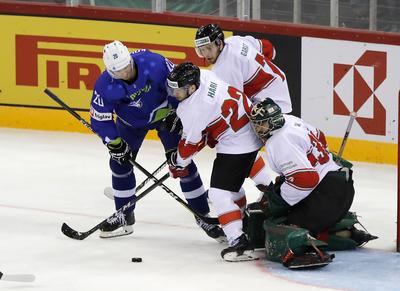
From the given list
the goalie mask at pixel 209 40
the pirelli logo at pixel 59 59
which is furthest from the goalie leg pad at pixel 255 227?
the pirelli logo at pixel 59 59

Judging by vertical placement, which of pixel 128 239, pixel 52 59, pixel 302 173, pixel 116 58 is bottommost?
pixel 128 239

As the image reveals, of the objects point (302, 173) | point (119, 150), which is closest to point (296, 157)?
point (302, 173)

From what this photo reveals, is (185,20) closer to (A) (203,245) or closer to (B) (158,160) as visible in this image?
(B) (158,160)

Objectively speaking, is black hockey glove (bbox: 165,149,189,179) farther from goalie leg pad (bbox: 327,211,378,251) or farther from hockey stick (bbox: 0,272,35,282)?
hockey stick (bbox: 0,272,35,282)

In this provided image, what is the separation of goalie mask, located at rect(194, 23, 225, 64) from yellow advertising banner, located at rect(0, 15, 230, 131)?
90.9 inches

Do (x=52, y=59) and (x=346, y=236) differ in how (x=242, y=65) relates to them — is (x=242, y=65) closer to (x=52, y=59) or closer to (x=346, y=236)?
(x=346, y=236)

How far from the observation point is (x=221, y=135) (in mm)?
6246

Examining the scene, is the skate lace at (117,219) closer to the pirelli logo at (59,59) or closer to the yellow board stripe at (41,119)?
the yellow board stripe at (41,119)

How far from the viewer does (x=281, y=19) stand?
29.4 ft

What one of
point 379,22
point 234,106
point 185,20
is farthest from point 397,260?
point 185,20

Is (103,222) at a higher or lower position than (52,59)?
lower

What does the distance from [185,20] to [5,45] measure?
1.50 metres

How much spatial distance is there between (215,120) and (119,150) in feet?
2.11

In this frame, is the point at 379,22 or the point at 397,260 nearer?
the point at 397,260
